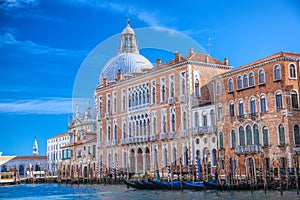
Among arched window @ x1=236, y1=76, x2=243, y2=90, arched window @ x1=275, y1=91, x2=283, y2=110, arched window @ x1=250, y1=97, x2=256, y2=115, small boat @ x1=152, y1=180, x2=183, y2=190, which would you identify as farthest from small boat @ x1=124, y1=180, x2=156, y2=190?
arched window @ x1=275, y1=91, x2=283, y2=110

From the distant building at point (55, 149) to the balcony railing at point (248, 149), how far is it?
46.5 meters

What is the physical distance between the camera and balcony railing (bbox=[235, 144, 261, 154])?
2542 cm

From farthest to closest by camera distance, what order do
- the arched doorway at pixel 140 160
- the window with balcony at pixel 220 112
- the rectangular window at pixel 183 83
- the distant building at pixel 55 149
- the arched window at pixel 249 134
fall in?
the distant building at pixel 55 149 → the arched doorway at pixel 140 160 → the rectangular window at pixel 183 83 → the window with balcony at pixel 220 112 → the arched window at pixel 249 134

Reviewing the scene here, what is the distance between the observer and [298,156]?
78.7ft

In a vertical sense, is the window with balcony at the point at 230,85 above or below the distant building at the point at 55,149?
above

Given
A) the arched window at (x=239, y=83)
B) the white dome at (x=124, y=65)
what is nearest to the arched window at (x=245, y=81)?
the arched window at (x=239, y=83)

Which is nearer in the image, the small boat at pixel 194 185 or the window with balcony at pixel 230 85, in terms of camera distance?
the small boat at pixel 194 185

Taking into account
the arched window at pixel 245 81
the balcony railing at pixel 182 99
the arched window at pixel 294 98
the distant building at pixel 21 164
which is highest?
the arched window at pixel 245 81

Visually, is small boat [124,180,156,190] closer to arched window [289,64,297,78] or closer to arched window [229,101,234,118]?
arched window [229,101,234,118]

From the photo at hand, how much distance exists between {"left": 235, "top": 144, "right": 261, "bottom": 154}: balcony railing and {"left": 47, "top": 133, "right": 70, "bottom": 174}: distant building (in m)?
46.5

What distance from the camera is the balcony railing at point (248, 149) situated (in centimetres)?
2542

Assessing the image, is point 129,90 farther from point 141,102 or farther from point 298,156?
point 298,156

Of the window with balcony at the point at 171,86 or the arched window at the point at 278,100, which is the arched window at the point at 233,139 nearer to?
the arched window at the point at 278,100

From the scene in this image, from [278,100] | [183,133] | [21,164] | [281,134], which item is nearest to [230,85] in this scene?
[278,100]
